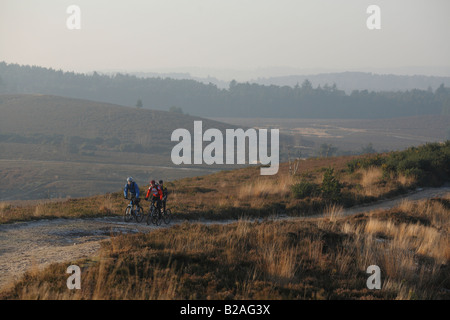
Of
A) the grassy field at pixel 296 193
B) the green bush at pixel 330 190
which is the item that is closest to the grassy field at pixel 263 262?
the grassy field at pixel 296 193

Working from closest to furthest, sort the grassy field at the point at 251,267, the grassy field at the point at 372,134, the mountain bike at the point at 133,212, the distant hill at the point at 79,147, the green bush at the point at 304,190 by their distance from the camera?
the grassy field at the point at 251,267
the mountain bike at the point at 133,212
the green bush at the point at 304,190
the distant hill at the point at 79,147
the grassy field at the point at 372,134

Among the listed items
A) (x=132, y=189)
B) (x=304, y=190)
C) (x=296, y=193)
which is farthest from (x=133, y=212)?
(x=304, y=190)

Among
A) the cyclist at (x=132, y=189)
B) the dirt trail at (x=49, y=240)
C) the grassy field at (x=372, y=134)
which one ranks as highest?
the cyclist at (x=132, y=189)

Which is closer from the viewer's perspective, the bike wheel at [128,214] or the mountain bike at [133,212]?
the mountain bike at [133,212]

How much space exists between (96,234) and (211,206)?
7.44 meters

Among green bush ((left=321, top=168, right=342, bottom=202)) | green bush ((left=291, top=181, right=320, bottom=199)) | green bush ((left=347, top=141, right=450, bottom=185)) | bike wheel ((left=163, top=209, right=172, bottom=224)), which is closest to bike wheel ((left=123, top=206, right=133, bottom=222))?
bike wheel ((left=163, top=209, right=172, bottom=224))

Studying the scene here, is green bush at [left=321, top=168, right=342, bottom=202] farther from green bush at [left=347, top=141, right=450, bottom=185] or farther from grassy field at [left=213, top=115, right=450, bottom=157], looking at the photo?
grassy field at [left=213, top=115, right=450, bottom=157]

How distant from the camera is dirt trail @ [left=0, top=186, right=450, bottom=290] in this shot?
10391 millimetres

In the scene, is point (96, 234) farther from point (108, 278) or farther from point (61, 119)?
point (61, 119)

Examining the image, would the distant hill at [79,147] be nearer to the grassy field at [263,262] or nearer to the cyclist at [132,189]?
the cyclist at [132,189]

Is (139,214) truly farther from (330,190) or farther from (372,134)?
(372,134)

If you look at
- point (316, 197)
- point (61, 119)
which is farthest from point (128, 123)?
point (316, 197)

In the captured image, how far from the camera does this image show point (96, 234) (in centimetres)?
1477

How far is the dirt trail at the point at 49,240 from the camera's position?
1039 centimetres
